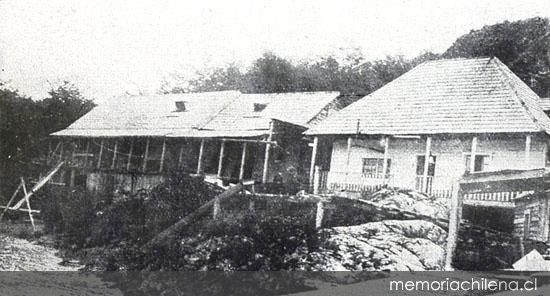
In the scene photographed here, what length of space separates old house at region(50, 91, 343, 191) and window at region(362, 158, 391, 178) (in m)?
1.63

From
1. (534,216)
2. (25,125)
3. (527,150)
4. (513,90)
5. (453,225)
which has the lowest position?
(453,225)

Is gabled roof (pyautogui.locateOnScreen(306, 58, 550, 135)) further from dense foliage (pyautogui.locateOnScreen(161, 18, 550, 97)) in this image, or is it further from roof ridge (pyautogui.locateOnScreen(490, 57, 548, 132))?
dense foliage (pyautogui.locateOnScreen(161, 18, 550, 97))

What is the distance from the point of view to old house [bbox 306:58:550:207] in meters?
8.11

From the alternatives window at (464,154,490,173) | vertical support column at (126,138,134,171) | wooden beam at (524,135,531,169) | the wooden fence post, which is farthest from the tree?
vertical support column at (126,138,134,171)

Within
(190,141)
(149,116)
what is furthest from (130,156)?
(149,116)

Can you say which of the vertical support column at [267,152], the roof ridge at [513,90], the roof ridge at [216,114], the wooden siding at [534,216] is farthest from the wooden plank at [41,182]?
the roof ridge at [513,90]

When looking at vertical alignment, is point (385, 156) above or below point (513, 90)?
below

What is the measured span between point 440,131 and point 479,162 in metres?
0.82

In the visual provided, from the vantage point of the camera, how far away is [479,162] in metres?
8.48

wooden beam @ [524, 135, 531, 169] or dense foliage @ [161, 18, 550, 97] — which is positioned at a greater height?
dense foliage @ [161, 18, 550, 97]

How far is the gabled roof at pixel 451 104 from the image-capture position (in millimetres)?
8258

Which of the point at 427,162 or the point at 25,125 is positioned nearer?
the point at 427,162

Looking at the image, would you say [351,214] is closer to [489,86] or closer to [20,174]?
[489,86]

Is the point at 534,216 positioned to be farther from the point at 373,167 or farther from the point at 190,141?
the point at 190,141
